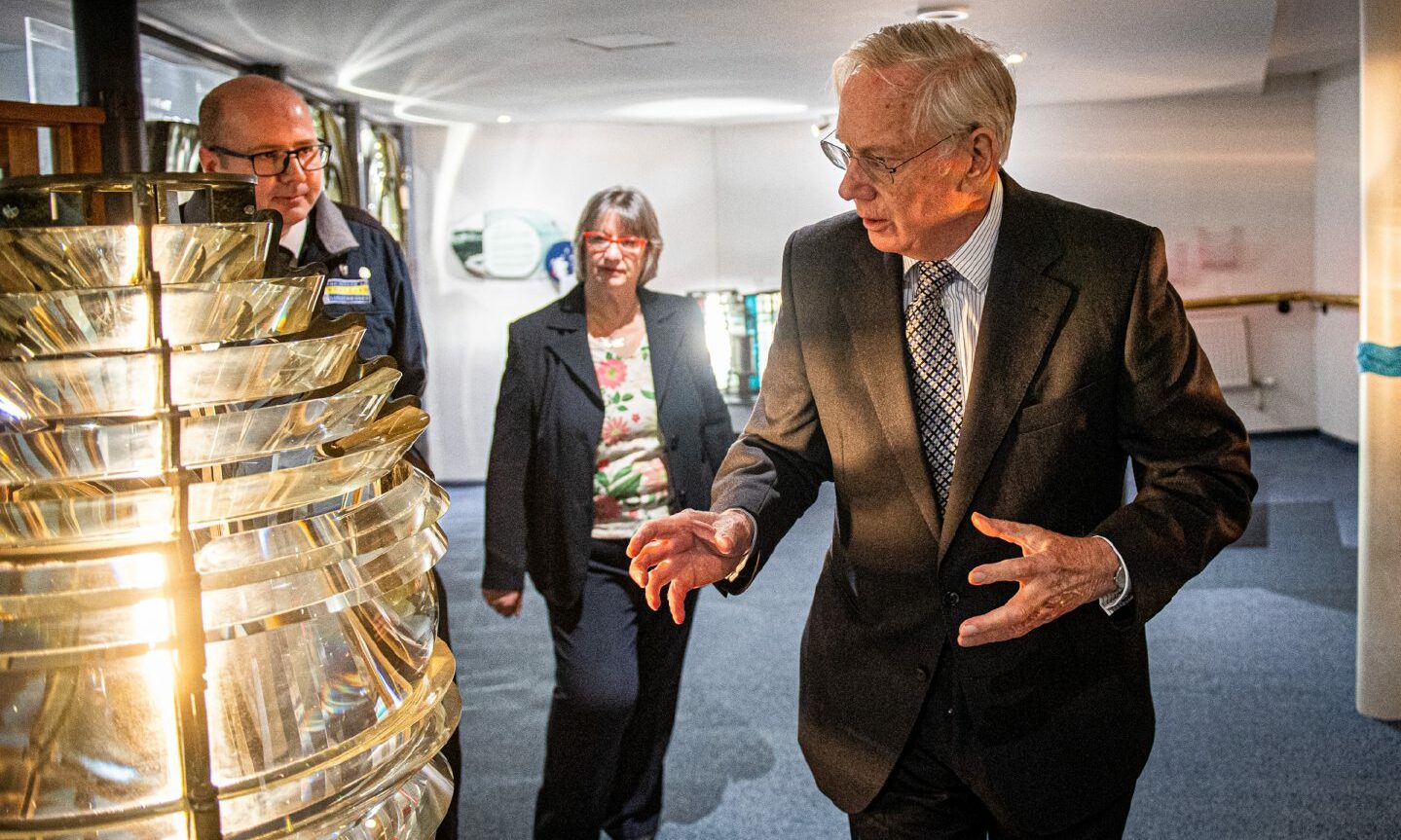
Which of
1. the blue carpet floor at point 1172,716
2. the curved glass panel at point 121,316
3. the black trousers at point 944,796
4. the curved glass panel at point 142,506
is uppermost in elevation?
the curved glass panel at point 121,316

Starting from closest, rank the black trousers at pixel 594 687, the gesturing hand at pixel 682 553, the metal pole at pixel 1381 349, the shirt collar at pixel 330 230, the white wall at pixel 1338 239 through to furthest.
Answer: the gesturing hand at pixel 682 553 → the shirt collar at pixel 330 230 → the black trousers at pixel 594 687 → the metal pole at pixel 1381 349 → the white wall at pixel 1338 239

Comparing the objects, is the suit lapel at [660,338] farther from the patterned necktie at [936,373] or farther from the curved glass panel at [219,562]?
the curved glass panel at [219,562]

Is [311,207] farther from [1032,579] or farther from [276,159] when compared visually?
[1032,579]

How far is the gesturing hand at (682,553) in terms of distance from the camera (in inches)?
58.3

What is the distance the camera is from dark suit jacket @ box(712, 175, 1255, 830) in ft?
5.77

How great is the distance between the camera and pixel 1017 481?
1802 millimetres

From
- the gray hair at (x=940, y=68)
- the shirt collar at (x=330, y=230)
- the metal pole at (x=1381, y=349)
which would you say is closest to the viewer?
the gray hair at (x=940, y=68)

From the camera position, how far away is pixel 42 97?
4695 mm

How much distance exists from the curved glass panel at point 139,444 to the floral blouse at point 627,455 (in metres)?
2.59

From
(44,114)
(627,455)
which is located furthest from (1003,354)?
(44,114)

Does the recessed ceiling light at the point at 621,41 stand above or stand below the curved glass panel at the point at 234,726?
above

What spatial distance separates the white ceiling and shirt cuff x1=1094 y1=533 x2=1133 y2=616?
3.83 metres

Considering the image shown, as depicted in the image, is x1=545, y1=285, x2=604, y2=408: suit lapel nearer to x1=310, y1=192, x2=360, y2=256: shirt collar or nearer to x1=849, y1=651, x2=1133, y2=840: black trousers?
x1=310, y1=192, x2=360, y2=256: shirt collar

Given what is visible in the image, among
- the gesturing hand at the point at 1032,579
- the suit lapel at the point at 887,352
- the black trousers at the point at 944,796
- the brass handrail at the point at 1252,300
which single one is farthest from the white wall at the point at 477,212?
the gesturing hand at the point at 1032,579
